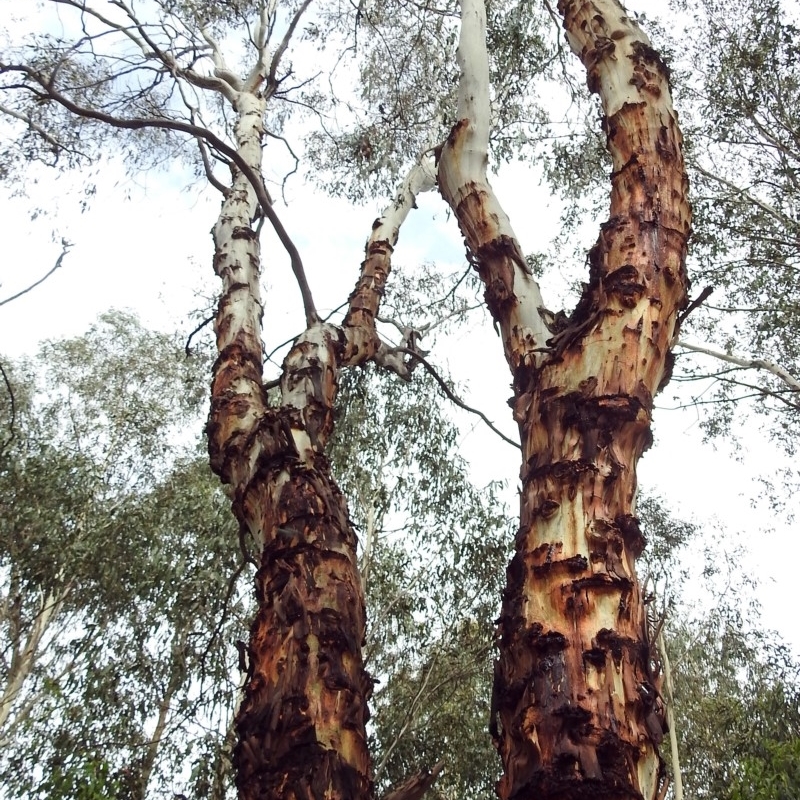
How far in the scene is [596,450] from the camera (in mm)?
1320

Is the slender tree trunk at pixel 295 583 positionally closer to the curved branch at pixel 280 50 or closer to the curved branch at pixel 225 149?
the curved branch at pixel 225 149

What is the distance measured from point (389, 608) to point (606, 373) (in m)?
5.97

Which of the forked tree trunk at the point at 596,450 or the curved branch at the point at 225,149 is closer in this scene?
the forked tree trunk at the point at 596,450

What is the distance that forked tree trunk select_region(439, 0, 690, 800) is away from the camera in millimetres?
1059

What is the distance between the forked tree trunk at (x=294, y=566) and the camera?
1354 mm

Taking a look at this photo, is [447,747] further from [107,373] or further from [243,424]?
[107,373]

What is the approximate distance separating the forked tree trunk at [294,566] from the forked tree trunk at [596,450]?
1.18ft

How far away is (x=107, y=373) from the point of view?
1211 cm

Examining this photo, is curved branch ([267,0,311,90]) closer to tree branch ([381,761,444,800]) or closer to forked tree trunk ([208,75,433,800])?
forked tree trunk ([208,75,433,800])

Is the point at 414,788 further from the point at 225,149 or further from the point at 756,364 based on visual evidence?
the point at 756,364

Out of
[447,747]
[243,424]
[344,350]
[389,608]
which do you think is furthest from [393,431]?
[243,424]

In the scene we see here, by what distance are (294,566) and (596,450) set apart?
0.67 meters

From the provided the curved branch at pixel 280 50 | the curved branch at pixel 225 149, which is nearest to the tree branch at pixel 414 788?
the curved branch at pixel 225 149

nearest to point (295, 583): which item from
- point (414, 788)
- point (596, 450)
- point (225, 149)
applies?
point (414, 788)
